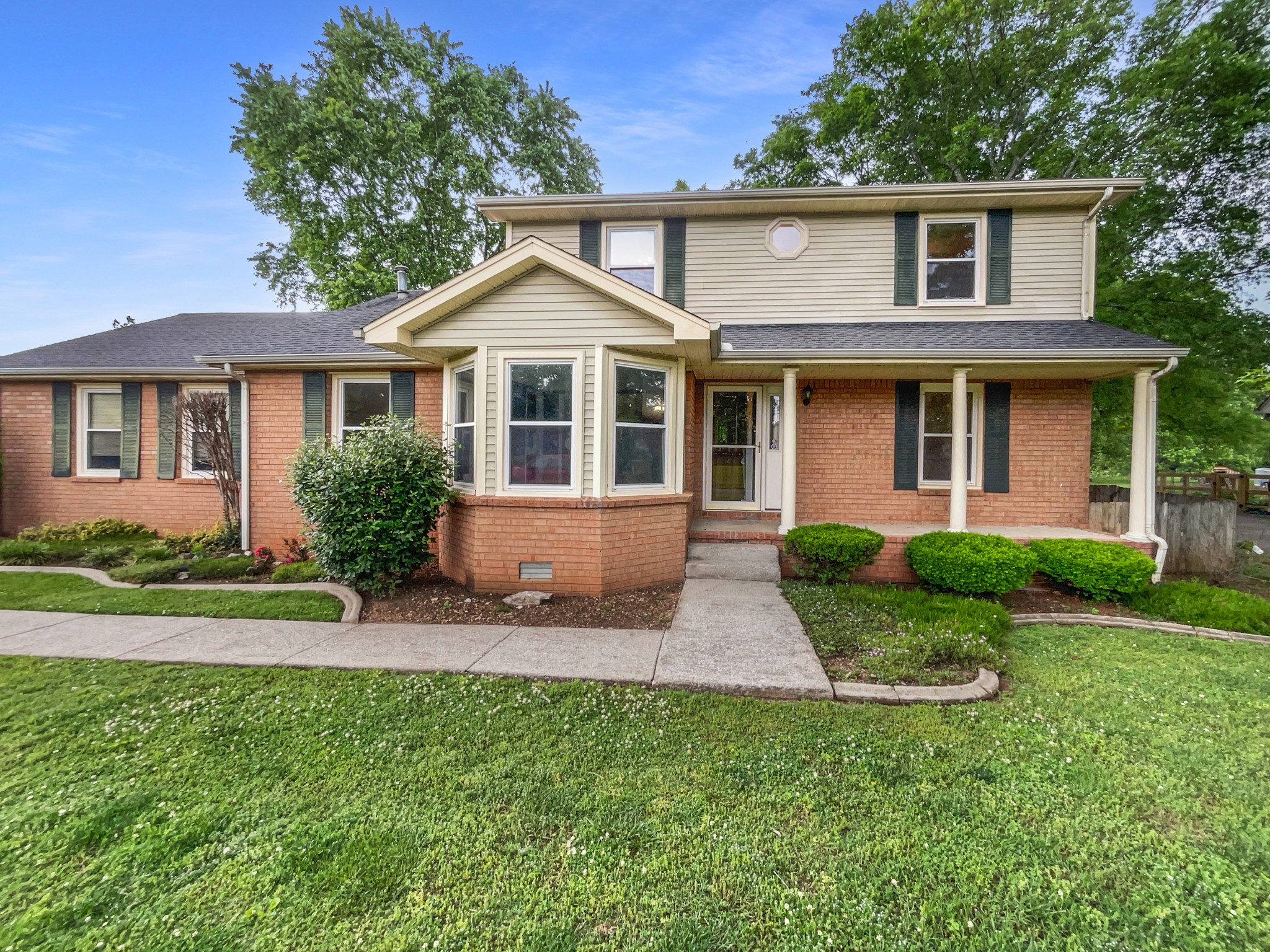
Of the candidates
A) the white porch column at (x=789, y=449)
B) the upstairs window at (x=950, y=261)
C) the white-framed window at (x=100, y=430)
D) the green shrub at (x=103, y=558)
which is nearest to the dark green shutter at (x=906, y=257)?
the upstairs window at (x=950, y=261)

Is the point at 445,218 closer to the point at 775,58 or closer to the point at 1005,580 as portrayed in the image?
the point at 775,58

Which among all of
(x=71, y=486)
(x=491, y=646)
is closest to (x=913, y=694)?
(x=491, y=646)

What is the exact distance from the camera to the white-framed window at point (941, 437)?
7.86 m

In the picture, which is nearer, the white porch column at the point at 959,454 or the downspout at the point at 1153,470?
the downspout at the point at 1153,470

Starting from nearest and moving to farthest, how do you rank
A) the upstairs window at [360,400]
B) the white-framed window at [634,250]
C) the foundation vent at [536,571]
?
the foundation vent at [536,571] < the upstairs window at [360,400] < the white-framed window at [634,250]

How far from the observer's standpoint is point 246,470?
26.1 feet

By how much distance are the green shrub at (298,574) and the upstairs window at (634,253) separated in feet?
20.9

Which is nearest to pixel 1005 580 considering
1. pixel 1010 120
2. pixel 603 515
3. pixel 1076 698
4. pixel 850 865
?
pixel 1076 698

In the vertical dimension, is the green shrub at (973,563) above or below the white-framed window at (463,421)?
below

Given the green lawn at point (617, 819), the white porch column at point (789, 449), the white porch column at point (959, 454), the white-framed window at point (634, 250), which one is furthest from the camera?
the white-framed window at point (634, 250)

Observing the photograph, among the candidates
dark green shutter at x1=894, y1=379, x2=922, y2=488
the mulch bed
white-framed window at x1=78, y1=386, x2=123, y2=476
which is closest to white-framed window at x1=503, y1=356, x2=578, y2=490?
the mulch bed

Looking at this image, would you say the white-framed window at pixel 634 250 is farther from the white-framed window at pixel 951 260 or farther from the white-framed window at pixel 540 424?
the white-framed window at pixel 951 260

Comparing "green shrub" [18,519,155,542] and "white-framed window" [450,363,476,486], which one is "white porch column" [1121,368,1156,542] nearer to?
"white-framed window" [450,363,476,486]

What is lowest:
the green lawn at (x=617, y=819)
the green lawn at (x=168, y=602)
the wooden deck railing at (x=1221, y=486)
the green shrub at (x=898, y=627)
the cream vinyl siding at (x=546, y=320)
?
the green lawn at (x=617, y=819)
